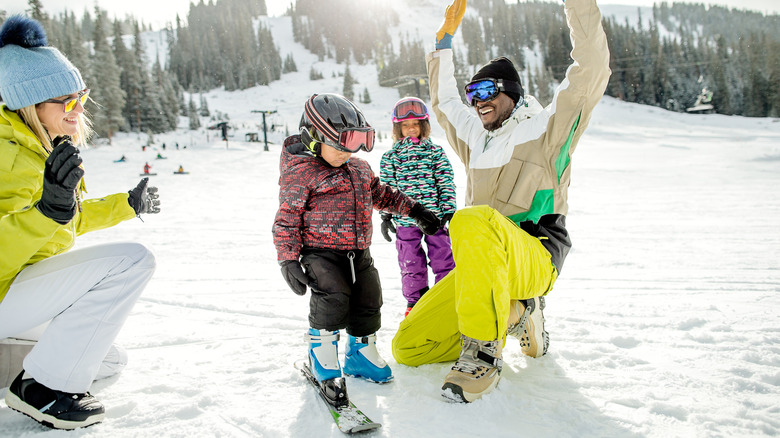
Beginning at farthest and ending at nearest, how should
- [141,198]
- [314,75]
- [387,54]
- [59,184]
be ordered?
1. [387,54]
2. [314,75]
3. [141,198]
4. [59,184]

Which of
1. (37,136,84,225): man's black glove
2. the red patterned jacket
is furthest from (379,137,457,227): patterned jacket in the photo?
(37,136,84,225): man's black glove

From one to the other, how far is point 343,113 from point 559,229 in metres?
1.38

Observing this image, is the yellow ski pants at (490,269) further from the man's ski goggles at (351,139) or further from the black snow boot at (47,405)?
the black snow boot at (47,405)

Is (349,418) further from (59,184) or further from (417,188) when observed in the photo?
(417,188)

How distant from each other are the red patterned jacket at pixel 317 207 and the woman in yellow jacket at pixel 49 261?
0.67 m

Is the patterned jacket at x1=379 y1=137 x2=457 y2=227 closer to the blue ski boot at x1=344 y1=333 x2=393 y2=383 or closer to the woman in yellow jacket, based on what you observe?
the blue ski boot at x1=344 y1=333 x2=393 y2=383

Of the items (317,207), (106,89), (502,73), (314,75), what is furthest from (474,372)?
(314,75)

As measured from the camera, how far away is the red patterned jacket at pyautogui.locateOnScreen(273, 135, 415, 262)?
2.29m

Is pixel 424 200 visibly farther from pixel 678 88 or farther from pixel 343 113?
pixel 678 88

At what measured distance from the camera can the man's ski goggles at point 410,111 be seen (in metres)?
3.96

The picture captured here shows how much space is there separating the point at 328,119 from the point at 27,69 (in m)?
1.31

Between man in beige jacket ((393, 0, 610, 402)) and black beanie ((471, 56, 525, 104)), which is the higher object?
black beanie ((471, 56, 525, 104))

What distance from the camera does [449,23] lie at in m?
3.05

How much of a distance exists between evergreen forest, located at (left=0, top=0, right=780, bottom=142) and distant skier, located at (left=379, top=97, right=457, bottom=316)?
24425 millimetres
